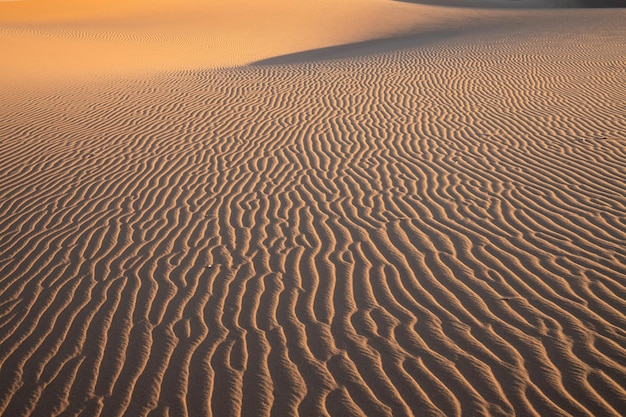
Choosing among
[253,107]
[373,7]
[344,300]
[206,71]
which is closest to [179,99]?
[253,107]

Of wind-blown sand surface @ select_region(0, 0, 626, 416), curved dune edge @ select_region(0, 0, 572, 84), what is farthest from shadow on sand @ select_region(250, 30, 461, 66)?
wind-blown sand surface @ select_region(0, 0, 626, 416)

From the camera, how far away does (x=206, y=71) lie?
17359 millimetres

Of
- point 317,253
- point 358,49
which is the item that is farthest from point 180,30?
point 317,253

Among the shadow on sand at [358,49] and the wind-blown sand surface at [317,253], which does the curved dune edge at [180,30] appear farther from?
the wind-blown sand surface at [317,253]

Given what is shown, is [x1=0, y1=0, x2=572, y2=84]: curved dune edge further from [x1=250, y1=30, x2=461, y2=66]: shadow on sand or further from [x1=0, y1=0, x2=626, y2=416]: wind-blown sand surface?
[x1=0, y1=0, x2=626, y2=416]: wind-blown sand surface

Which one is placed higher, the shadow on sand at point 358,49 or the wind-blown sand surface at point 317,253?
the wind-blown sand surface at point 317,253

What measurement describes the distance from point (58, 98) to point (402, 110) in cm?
806

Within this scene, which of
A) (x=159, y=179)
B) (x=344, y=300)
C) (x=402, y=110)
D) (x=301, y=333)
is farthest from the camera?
(x=402, y=110)

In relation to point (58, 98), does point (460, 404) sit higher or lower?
higher

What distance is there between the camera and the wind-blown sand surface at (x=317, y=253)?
3684mm

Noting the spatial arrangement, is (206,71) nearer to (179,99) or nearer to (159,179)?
(179,99)

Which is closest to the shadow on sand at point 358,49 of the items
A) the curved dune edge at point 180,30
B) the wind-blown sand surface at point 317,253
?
the curved dune edge at point 180,30

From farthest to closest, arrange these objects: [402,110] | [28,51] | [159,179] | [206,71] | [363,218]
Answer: [28,51], [206,71], [402,110], [159,179], [363,218]

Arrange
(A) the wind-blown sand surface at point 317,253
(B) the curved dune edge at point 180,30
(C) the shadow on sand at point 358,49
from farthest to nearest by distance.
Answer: (C) the shadow on sand at point 358,49 → (B) the curved dune edge at point 180,30 → (A) the wind-blown sand surface at point 317,253
